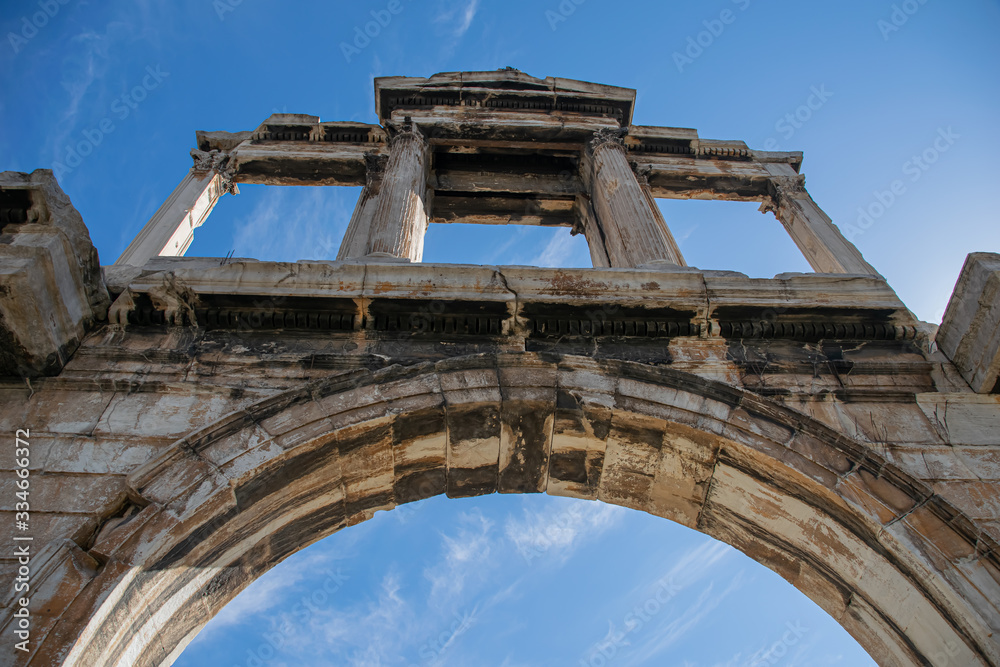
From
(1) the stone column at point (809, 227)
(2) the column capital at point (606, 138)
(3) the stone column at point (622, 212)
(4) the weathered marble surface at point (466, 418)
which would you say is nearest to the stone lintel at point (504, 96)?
(2) the column capital at point (606, 138)

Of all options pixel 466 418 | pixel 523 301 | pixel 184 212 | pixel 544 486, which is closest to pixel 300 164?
pixel 184 212

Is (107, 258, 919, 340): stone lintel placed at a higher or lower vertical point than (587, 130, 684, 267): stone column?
lower

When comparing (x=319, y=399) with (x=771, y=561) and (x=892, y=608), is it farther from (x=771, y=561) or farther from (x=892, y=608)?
(x=892, y=608)

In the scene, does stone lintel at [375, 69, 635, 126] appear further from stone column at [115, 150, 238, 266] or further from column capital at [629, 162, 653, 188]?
stone column at [115, 150, 238, 266]

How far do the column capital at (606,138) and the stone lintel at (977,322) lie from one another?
215 inches

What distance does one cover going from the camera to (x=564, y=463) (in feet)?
16.7

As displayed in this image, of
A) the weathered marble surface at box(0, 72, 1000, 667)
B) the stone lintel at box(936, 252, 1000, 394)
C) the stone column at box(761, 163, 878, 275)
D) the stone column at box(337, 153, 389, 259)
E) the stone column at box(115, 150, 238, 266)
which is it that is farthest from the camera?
the stone column at box(761, 163, 878, 275)

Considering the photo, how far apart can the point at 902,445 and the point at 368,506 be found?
12.6 feet

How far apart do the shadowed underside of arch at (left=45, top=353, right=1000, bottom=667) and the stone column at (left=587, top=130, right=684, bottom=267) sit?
8.71 feet

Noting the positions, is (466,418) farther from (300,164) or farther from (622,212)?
(300,164)

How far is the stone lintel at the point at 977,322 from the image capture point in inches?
183

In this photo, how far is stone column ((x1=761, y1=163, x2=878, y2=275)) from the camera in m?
7.77

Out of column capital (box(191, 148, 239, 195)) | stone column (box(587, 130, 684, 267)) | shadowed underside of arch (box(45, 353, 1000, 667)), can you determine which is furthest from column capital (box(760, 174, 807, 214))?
column capital (box(191, 148, 239, 195))

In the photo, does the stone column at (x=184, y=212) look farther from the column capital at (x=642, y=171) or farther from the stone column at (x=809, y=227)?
the stone column at (x=809, y=227)
